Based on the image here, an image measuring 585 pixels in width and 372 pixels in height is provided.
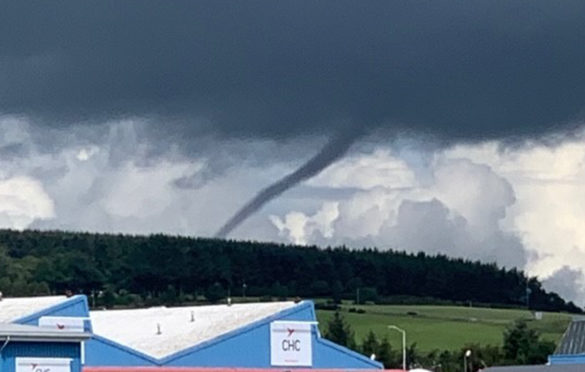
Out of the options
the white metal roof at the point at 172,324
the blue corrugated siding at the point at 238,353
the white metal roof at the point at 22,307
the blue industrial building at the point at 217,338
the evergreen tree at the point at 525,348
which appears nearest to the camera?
the white metal roof at the point at 22,307

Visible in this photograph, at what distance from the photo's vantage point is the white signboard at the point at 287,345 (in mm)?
96250

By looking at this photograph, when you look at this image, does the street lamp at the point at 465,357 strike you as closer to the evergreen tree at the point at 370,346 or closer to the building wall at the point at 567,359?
the evergreen tree at the point at 370,346

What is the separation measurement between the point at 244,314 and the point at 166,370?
39.2ft

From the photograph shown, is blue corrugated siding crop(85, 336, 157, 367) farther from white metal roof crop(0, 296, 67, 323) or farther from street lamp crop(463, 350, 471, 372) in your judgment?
street lamp crop(463, 350, 471, 372)

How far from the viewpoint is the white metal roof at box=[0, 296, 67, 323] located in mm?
84375

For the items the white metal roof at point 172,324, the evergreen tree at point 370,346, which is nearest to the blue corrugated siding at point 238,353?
the white metal roof at point 172,324

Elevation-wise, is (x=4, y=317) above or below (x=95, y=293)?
below

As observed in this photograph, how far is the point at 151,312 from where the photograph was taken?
105 m

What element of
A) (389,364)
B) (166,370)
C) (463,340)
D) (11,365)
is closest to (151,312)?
(166,370)

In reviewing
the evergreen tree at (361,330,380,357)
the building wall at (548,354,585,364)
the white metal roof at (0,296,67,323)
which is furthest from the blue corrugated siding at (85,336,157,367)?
the evergreen tree at (361,330,380,357)

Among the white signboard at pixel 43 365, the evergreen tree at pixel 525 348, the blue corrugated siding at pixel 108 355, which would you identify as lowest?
the white signboard at pixel 43 365

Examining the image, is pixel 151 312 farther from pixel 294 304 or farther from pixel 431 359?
pixel 431 359

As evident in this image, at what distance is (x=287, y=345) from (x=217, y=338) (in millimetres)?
5059

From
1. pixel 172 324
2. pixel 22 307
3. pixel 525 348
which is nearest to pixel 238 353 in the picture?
pixel 172 324
